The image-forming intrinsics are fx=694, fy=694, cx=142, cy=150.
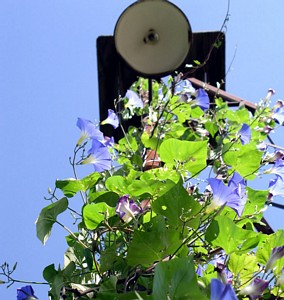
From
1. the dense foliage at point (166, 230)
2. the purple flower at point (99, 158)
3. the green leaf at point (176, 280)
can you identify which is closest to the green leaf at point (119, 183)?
the dense foliage at point (166, 230)

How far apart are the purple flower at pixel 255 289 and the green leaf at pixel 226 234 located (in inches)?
3.5

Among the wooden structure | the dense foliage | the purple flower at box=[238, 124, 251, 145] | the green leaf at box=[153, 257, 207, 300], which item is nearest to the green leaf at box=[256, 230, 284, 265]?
the dense foliage

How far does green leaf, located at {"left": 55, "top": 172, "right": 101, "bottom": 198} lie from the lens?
1.68m

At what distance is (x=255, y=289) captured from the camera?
4.22 ft

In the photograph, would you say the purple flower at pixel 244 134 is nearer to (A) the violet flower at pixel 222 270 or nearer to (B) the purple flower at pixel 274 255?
(A) the violet flower at pixel 222 270

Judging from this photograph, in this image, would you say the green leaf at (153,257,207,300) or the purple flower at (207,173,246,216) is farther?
the purple flower at (207,173,246,216)

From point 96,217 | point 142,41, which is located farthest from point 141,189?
point 142,41

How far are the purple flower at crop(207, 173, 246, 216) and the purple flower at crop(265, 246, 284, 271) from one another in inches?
5.0

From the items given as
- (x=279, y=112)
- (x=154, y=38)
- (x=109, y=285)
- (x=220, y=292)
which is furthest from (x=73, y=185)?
(x=279, y=112)

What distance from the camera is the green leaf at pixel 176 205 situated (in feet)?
4.37

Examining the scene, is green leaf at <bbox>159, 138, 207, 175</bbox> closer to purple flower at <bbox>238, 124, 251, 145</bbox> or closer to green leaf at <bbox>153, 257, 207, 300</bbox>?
green leaf at <bbox>153, 257, 207, 300</bbox>

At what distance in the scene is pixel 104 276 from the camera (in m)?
1.52

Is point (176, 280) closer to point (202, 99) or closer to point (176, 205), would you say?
point (176, 205)

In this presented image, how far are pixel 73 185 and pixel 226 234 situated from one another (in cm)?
48
